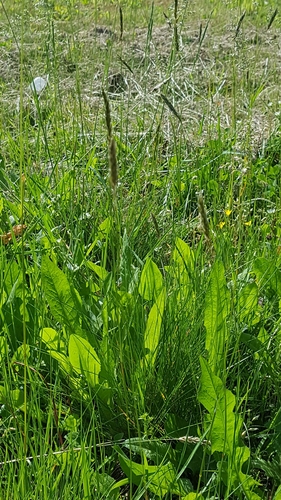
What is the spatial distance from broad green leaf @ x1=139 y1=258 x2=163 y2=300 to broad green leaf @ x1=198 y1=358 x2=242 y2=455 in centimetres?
32

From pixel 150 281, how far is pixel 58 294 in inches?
8.1

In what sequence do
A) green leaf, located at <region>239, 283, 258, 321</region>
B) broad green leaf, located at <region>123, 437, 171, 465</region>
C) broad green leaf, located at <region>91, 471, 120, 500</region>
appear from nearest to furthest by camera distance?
broad green leaf, located at <region>91, 471, 120, 500</region>, broad green leaf, located at <region>123, 437, 171, 465</region>, green leaf, located at <region>239, 283, 258, 321</region>

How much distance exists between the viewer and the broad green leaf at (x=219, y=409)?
3.19 ft

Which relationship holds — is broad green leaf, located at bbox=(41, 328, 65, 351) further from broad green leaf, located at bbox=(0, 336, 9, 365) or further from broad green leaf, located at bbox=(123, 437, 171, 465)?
broad green leaf, located at bbox=(123, 437, 171, 465)

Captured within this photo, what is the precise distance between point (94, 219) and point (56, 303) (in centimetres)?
61

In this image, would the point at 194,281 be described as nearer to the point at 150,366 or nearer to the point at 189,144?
the point at 150,366

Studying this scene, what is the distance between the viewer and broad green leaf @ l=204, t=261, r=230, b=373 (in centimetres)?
108

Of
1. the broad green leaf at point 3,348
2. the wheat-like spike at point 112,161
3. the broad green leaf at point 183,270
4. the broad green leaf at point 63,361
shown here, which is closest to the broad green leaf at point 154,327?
the broad green leaf at point 183,270

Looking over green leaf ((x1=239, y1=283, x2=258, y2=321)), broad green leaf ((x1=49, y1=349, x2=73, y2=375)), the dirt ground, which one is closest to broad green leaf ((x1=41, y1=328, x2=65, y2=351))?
broad green leaf ((x1=49, y1=349, x2=73, y2=375))

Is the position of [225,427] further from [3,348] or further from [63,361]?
[3,348]

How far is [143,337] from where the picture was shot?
1151mm

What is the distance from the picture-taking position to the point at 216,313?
1.10 metres

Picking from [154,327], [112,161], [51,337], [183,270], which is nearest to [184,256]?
[183,270]

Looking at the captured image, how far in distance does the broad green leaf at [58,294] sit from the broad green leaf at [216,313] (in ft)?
0.91
